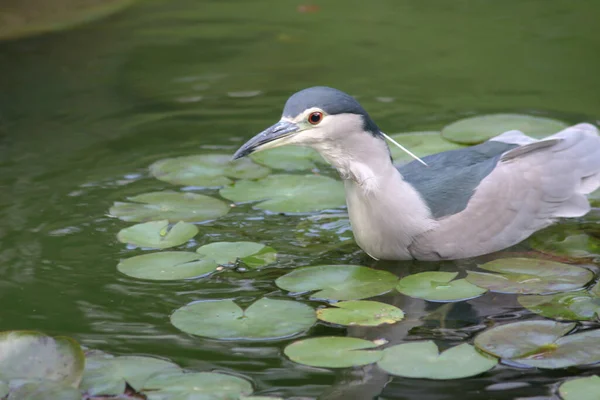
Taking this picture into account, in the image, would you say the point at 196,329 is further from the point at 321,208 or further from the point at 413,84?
the point at 413,84

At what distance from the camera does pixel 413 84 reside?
24.7 feet

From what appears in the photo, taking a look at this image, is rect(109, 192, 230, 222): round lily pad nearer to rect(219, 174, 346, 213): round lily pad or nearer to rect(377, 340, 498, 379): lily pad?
rect(219, 174, 346, 213): round lily pad

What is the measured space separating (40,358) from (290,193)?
87.5 inches

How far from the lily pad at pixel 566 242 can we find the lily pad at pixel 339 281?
0.92 metres

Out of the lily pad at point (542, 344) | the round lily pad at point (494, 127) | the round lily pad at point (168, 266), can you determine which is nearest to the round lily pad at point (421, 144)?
the round lily pad at point (494, 127)

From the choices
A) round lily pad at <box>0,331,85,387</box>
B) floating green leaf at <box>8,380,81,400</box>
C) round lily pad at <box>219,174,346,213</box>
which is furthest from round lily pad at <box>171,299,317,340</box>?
round lily pad at <box>219,174,346,213</box>

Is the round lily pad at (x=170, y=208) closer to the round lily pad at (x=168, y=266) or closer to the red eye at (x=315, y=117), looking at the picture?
the round lily pad at (x=168, y=266)

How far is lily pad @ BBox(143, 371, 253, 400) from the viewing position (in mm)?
3566

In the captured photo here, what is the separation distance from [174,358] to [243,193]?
1.80 meters

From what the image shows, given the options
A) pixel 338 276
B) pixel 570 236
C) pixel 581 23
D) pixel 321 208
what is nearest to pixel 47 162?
pixel 321 208

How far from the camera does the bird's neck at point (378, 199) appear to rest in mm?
4652

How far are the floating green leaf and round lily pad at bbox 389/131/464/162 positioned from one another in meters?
2.96

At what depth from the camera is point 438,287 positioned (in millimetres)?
4469

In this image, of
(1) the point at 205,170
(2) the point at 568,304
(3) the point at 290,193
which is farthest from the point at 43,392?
(1) the point at 205,170
